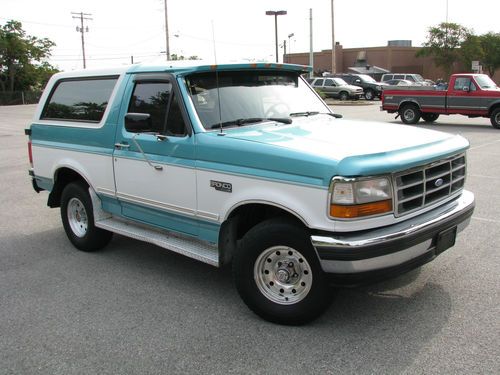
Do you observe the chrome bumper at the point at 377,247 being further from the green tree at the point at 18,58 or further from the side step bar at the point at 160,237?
the green tree at the point at 18,58

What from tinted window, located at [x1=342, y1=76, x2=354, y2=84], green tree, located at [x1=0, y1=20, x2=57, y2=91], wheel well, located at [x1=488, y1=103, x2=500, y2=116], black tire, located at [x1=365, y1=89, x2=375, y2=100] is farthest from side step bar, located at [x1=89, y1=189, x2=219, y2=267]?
green tree, located at [x1=0, y1=20, x2=57, y2=91]

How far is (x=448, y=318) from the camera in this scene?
391 centimetres

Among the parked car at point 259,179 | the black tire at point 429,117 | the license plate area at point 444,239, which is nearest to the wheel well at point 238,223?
the parked car at point 259,179

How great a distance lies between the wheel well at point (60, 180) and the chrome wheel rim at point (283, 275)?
2808 millimetres

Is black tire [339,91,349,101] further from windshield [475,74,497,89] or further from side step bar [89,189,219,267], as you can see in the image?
side step bar [89,189,219,267]

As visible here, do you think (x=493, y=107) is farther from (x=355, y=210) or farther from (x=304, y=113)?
(x=355, y=210)

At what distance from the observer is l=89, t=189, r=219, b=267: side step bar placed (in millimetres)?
4328

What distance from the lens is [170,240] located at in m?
4.70

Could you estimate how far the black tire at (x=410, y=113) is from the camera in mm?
19953

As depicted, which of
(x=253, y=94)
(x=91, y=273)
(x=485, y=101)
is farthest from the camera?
(x=485, y=101)

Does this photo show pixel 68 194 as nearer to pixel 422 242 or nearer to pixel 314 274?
pixel 314 274

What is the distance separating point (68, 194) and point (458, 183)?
13.4 ft

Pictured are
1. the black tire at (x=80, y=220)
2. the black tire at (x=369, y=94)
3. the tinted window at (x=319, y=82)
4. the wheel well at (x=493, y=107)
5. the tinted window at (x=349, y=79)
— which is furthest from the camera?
the tinted window at (x=349, y=79)

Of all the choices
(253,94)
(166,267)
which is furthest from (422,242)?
(166,267)
